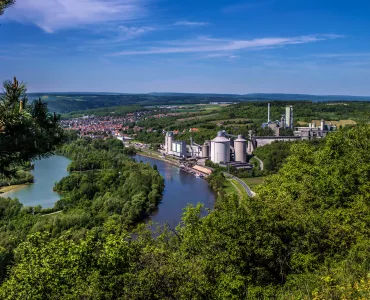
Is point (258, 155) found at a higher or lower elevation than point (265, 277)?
lower

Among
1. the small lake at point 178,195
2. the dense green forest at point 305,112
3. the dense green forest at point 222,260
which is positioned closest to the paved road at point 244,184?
the small lake at point 178,195

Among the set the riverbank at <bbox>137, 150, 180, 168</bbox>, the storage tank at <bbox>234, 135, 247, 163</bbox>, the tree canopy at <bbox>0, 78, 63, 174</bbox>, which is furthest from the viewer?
the riverbank at <bbox>137, 150, 180, 168</bbox>

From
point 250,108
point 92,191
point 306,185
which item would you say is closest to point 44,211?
point 92,191

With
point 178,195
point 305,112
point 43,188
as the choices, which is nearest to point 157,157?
point 43,188

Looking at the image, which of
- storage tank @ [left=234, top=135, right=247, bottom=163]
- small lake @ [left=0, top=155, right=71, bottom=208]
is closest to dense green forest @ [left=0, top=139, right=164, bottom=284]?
small lake @ [left=0, top=155, right=71, bottom=208]

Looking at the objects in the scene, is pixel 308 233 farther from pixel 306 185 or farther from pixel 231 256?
pixel 306 185

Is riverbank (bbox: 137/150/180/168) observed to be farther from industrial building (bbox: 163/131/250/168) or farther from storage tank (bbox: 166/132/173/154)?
industrial building (bbox: 163/131/250/168)

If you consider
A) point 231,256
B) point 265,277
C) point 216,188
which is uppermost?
point 231,256

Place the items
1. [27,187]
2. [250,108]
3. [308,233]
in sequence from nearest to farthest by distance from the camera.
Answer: [308,233]
[27,187]
[250,108]
